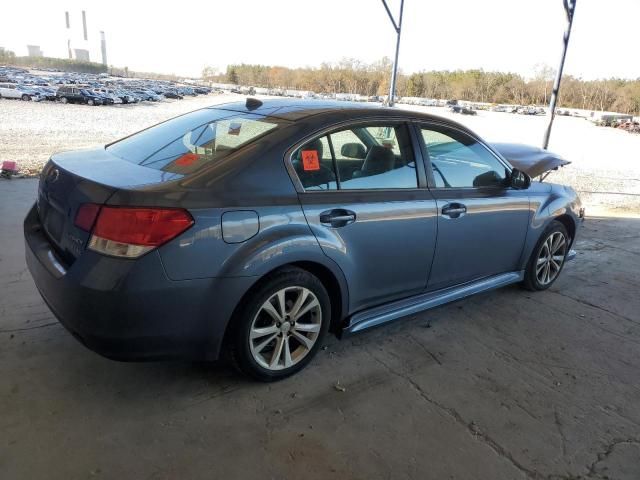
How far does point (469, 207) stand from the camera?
369 cm

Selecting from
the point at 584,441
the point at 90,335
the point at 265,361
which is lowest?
the point at 584,441

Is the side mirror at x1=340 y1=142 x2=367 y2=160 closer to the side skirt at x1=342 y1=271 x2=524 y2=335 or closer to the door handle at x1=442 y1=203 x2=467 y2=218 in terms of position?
the door handle at x1=442 y1=203 x2=467 y2=218

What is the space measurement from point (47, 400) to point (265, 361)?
1.17 meters

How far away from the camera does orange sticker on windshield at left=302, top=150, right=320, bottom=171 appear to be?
2.91m

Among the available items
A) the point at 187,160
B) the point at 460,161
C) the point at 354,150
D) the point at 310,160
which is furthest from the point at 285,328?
the point at 460,161

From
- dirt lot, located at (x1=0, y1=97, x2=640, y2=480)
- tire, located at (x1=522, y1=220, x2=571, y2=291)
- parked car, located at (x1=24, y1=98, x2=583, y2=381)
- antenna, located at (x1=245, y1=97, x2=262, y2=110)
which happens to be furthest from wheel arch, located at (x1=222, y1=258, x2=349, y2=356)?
tire, located at (x1=522, y1=220, x2=571, y2=291)

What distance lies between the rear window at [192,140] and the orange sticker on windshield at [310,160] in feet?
0.85

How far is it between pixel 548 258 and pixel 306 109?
2.90m

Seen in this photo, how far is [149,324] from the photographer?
2.42 m

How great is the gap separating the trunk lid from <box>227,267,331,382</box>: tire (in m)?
0.80

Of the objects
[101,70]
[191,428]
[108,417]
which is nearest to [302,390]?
[191,428]

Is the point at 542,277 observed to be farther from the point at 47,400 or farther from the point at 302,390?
the point at 47,400

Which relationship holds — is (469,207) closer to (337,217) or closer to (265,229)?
(337,217)

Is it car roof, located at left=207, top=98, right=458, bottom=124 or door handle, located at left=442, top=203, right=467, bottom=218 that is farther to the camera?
door handle, located at left=442, top=203, right=467, bottom=218
